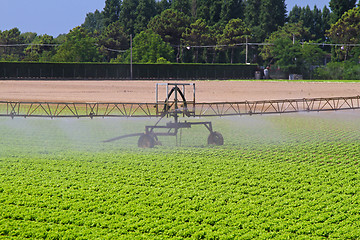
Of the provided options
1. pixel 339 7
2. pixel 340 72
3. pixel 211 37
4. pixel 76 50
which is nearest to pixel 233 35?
pixel 211 37

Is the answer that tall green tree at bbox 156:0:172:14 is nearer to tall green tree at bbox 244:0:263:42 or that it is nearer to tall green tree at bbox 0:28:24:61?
tall green tree at bbox 244:0:263:42

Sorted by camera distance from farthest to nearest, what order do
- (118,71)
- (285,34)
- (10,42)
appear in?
(10,42) < (285,34) < (118,71)

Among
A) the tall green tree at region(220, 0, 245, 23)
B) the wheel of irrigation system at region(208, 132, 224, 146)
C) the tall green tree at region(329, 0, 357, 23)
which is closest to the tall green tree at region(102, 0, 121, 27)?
the tall green tree at region(220, 0, 245, 23)

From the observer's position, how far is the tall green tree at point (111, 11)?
167875 millimetres

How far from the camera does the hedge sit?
10150cm

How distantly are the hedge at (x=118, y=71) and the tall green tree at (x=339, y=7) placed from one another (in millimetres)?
30451

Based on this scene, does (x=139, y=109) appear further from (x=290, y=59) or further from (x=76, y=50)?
(x=76, y=50)

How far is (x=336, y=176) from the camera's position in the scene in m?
18.1

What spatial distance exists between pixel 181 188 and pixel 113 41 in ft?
439

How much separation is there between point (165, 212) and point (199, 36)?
417 ft

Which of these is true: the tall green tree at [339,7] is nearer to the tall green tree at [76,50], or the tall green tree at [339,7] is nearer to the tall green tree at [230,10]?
the tall green tree at [230,10]

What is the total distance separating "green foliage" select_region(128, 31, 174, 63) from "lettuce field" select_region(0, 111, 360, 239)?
94237 millimetres

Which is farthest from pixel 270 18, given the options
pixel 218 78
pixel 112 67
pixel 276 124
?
pixel 276 124

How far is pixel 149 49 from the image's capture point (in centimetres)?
Answer: 12350
